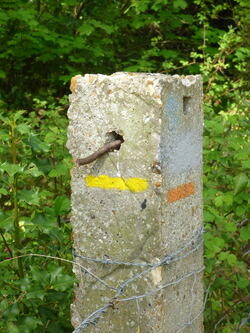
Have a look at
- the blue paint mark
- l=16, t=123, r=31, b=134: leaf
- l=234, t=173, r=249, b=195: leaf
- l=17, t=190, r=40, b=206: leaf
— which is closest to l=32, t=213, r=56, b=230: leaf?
l=17, t=190, r=40, b=206: leaf

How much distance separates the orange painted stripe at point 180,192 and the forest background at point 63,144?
0.58 metres

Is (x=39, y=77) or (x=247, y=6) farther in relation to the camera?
(x=39, y=77)

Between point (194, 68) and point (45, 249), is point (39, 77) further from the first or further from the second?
point (45, 249)

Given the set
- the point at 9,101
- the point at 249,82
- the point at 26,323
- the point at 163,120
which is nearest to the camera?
the point at 163,120

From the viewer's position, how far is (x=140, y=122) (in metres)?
1.96

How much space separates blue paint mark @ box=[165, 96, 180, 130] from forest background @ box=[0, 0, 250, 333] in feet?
2.08

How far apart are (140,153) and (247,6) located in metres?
6.35

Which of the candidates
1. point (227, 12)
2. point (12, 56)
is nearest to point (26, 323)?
point (12, 56)

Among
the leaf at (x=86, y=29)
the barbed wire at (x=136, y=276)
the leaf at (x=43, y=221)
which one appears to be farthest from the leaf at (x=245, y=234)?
the leaf at (x=86, y=29)

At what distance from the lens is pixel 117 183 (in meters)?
2.06

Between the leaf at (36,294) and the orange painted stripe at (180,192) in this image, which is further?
the leaf at (36,294)

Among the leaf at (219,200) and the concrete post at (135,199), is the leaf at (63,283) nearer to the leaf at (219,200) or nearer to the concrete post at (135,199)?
the concrete post at (135,199)

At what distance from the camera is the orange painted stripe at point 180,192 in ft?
6.67

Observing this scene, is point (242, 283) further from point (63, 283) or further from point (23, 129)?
point (23, 129)
